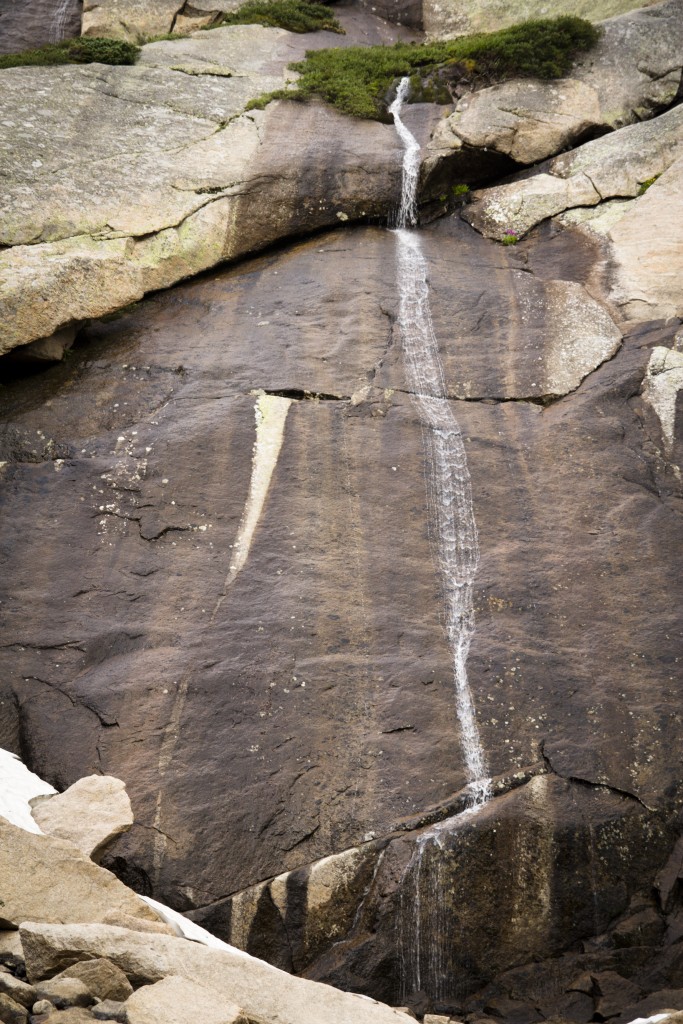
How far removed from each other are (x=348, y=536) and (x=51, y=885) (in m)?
4.90

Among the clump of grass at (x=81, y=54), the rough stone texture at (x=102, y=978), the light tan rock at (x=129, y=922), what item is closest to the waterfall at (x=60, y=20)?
the clump of grass at (x=81, y=54)

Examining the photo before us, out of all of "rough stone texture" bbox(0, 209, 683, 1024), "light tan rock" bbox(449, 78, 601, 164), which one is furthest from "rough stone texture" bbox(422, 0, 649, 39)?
"rough stone texture" bbox(0, 209, 683, 1024)

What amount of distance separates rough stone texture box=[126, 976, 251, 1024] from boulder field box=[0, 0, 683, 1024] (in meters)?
0.04

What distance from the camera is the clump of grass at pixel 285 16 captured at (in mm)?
17141

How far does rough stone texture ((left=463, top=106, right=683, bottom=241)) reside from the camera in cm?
1319

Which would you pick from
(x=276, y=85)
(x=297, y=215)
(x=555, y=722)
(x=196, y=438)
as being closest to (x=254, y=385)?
(x=196, y=438)

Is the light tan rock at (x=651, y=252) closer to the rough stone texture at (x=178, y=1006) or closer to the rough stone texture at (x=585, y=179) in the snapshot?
the rough stone texture at (x=585, y=179)

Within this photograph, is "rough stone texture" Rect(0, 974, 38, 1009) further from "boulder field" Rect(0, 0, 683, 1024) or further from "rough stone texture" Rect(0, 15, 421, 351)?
"rough stone texture" Rect(0, 15, 421, 351)

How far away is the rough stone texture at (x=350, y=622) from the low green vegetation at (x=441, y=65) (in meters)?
4.31

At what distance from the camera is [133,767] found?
834 centimetres

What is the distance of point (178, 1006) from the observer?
15.2 ft

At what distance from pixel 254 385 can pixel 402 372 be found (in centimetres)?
187

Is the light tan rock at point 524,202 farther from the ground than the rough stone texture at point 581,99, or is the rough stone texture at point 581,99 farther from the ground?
the rough stone texture at point 581,99

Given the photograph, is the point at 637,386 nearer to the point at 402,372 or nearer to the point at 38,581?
the point at 402,372
